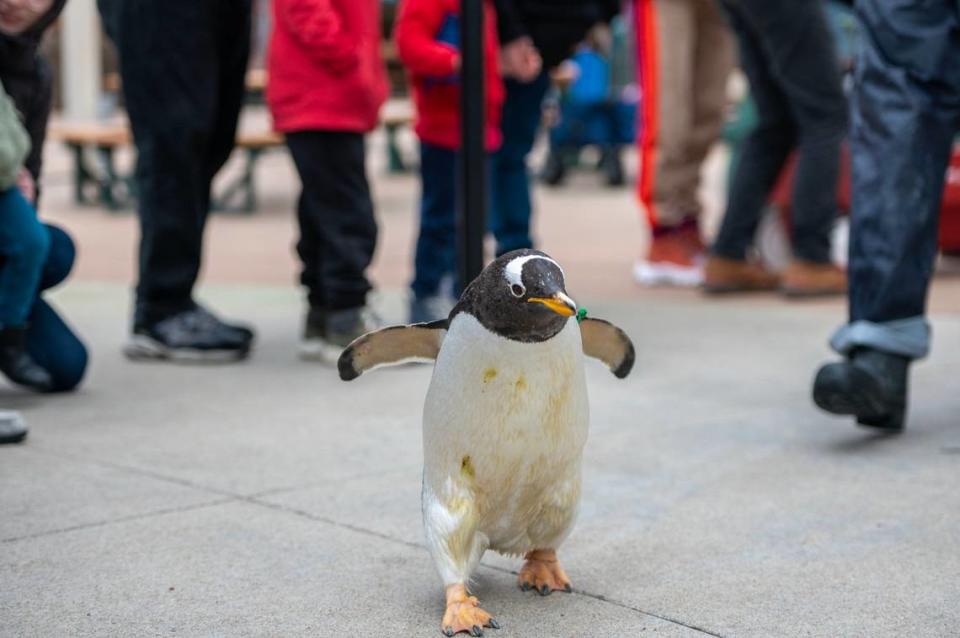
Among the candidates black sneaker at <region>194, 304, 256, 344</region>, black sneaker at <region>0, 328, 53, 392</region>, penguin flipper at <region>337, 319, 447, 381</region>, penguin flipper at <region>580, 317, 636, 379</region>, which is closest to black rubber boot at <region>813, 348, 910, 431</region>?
penguin flipper at <region>580, 317, 636, 379</region>

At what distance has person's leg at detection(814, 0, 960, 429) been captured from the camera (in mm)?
3785

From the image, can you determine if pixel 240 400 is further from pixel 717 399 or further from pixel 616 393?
pixel 717 399

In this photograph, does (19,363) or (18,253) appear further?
(19,363)

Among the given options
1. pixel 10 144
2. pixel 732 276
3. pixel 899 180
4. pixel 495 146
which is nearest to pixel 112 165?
pixel 732 276

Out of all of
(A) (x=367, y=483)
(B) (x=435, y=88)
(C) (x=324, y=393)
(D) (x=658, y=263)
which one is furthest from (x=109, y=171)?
(A) (x=367, y=483)

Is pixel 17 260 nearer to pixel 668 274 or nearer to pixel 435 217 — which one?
pixel 435 217

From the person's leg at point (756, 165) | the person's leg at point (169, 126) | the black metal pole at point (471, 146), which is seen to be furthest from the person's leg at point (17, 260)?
the person's leg at point (756, 165)

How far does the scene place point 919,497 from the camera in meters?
3.39

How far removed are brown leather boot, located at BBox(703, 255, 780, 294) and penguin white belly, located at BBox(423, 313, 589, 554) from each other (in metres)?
3.93

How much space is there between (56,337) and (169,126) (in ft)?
2.87

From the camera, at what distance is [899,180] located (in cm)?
380

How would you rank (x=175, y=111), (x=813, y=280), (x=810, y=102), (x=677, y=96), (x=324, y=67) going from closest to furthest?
(x=324, y=67), (x=175, y=111), (x=810, y=102), (x=813, y=280), (x=677, y=96)

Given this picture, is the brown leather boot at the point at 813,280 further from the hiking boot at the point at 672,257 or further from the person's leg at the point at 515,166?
the person's leg at the point at 515,166

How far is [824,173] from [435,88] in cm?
181
